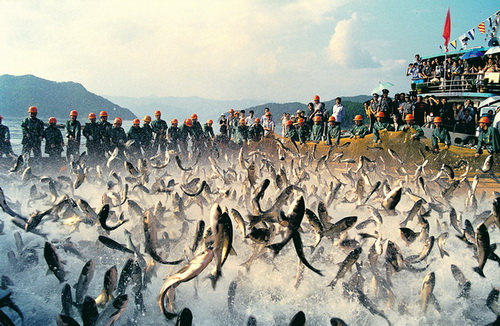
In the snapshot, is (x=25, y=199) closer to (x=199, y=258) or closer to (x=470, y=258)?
(x=199, y=258)

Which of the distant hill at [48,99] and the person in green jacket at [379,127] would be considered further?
the distant hill at [48,99]

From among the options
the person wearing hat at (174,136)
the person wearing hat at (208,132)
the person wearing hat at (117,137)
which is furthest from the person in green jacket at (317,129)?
the person wearing hat at (117,137)

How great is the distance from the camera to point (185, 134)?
17.4m

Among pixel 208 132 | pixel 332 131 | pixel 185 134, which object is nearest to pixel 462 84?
pixel 332 131

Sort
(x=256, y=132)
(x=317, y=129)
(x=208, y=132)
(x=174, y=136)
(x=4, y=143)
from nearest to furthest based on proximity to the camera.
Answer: (x=4, y=143), (x=317, y=129), (x=256, y=132), (x=174, y=136), (x=208, y=132)

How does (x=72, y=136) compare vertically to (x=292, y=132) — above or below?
above

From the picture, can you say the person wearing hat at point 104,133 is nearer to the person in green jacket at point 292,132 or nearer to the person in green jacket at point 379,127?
the person in green jacket at point 292,132

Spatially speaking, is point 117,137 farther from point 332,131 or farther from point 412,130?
point 412,130

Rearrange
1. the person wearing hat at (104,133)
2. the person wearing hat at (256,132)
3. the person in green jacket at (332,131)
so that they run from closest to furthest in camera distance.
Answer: the person in green jacket at (332,131) < the person wearing hat at (104,133) < the person wearing hat at (256,132)

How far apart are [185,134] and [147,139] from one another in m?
1.75

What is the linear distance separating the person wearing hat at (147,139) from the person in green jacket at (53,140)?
320cm

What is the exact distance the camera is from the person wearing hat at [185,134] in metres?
17.2

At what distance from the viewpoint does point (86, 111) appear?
137 meters

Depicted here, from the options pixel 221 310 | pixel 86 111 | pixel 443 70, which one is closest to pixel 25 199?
pixel 221 310
